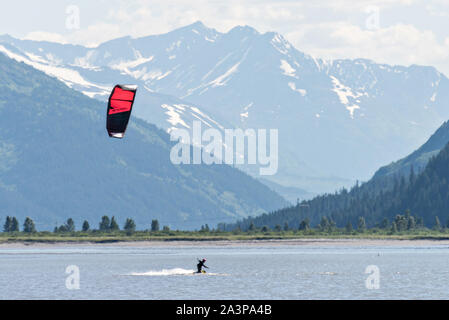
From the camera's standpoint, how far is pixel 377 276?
515 ft

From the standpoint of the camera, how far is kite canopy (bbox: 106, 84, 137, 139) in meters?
102

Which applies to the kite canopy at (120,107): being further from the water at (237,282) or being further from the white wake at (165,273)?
the white wake at (165,273)

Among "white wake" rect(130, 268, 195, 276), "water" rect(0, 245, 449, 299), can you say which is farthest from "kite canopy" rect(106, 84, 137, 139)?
"white wake" rect(130, 268, 195, 276)

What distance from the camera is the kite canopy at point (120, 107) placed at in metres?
102

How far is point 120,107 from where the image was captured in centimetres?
10512

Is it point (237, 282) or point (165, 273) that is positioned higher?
point (165, 273)

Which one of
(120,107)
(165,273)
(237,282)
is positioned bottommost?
(237,282)

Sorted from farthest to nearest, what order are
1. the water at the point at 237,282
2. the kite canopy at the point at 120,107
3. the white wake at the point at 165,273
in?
the white wake at the point at 165,273
the water at the point at 237,282
the kite canopy at the point at 120,107

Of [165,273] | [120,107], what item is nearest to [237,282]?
[165,273]

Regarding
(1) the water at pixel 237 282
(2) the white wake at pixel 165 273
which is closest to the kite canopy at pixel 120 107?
(1) the water at pixel 237 282

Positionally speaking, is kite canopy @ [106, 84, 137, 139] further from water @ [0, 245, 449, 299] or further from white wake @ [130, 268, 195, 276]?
white wake @ [130, 268, 195, 276]

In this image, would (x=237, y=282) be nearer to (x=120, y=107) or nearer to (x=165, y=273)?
(x=165, y=273)

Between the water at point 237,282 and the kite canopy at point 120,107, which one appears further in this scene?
the water at point 237,282
